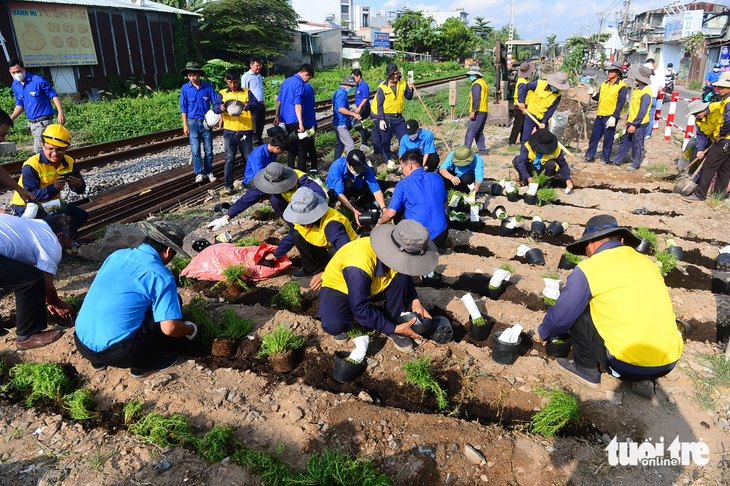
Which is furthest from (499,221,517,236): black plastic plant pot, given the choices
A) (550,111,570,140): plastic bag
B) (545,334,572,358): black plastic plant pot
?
(550,111,570,140): plastic bag

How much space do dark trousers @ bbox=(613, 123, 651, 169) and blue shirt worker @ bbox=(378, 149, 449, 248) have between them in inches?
231

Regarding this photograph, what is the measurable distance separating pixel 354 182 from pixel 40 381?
161 inches

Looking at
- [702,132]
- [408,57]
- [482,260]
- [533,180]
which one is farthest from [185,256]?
[408,57]

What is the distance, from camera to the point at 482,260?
5133 millimetres

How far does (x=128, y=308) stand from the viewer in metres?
2.86

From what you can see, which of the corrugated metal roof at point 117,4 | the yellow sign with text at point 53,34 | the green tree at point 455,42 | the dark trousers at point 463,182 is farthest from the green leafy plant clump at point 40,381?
the green tree at point 455,42

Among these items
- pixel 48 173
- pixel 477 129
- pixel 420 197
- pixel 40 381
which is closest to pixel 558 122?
pixel 477 129

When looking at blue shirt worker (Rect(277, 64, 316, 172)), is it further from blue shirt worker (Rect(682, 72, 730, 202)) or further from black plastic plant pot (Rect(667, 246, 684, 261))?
blue shirt worker (Rect(682, 72, 730, 202))

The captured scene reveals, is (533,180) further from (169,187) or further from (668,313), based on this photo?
(169,187)

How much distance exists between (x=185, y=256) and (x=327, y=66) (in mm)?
36087

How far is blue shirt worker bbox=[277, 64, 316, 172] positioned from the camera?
23.1ft

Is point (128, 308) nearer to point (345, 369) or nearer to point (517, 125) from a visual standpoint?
point (345, 369)

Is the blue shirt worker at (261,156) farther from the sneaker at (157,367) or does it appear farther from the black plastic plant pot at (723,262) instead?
the black plastic plant pot at (723,262)

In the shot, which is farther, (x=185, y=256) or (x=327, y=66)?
(x=327, y=66)
